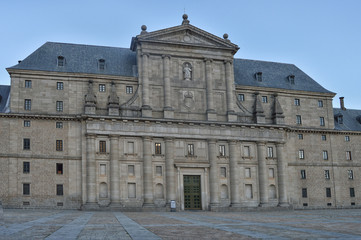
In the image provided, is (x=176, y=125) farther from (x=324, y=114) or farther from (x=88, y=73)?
(x=324, y=114)

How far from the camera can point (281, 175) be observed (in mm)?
64062

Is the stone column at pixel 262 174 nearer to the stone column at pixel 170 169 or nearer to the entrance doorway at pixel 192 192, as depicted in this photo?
the entrance doorway at pixel 192 192

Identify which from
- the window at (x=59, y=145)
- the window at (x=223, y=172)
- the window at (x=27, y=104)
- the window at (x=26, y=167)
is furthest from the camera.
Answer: the window at (x=223, y=172)

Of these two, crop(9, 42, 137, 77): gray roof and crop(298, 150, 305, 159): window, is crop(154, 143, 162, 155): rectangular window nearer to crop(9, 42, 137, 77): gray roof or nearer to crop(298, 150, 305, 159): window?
crop(9, 42, 137, 77): gray roof

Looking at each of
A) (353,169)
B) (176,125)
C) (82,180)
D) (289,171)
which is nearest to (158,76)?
(176,125)

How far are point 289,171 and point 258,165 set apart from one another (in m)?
5.77

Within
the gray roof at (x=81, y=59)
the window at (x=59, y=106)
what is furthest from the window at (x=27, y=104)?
the gray roof at (x=81, y=59)

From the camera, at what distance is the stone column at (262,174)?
6248 cm

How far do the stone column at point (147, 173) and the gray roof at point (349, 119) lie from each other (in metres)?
32.0

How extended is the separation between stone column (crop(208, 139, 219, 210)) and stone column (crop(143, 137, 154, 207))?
27.0 ft

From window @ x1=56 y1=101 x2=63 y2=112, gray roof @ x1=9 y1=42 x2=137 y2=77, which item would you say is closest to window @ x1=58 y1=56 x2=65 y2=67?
gray roof @ x1=9 y1=42 x2=137 y2=77

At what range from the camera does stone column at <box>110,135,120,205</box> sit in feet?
185

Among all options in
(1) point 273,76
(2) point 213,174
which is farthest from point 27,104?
(1) point 273,76

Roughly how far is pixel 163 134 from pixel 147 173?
5.54 meters
